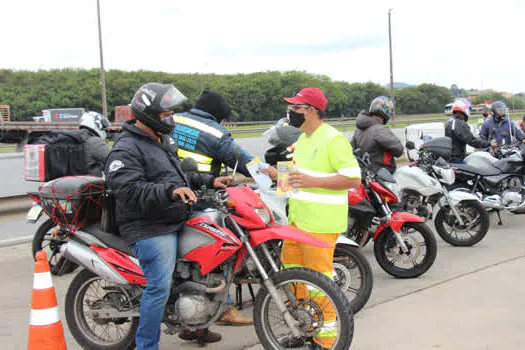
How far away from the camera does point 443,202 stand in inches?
304

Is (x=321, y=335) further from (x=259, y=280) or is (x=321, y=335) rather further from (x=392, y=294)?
(x=392, y=294)

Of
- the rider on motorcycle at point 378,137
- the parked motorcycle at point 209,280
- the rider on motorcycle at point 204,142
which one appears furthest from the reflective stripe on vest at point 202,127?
the rider on motorcycle at point 378,137

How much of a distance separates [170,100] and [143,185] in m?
0.62

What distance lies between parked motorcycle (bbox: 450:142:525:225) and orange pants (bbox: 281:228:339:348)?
16.9 ft

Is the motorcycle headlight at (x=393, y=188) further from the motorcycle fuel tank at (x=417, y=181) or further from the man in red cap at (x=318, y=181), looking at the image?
the man in red cap at (x=318, y=181)

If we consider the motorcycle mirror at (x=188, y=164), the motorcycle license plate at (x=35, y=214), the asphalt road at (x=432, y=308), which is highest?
the motorcycle mirror at (x=188, y=164)

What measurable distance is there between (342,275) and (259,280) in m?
1.27

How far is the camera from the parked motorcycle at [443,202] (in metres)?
7.57

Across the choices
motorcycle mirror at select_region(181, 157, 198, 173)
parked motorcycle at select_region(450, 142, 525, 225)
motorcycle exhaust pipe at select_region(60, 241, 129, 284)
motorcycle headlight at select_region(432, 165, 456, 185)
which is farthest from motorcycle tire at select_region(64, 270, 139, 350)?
parked motorcycle at select_region(450, 142, 525, 225)

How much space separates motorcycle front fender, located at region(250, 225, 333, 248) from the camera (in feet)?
12.6

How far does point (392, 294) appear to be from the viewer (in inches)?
226

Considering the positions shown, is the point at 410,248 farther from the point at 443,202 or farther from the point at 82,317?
the point at 82,317

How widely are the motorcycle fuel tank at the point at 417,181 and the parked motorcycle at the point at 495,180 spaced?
145 cm

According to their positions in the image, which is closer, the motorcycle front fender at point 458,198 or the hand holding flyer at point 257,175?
the hand holding flyer at point 257,175
